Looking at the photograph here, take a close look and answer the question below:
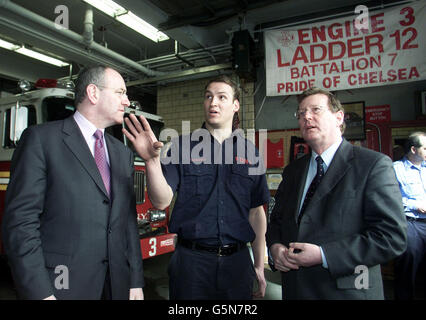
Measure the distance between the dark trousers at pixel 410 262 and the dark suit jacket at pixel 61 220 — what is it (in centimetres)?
343

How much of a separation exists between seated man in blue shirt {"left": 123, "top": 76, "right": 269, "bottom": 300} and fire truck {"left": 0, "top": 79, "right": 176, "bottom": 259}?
6.50ft

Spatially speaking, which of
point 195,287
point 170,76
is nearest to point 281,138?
point 170,76

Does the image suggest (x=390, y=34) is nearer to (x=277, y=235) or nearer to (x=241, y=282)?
(x=277, y=235)

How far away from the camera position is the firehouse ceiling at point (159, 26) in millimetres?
4898

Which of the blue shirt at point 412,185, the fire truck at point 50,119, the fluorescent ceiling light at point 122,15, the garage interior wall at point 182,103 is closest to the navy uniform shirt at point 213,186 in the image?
the fire truck at point 50,119

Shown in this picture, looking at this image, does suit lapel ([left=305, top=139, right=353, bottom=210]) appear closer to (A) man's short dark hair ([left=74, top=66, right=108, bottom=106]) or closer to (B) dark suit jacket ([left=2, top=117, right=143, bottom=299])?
(B) dark suit jacket ([left=2, top=117, right=143, bottom=299])

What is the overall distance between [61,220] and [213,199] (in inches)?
34.7

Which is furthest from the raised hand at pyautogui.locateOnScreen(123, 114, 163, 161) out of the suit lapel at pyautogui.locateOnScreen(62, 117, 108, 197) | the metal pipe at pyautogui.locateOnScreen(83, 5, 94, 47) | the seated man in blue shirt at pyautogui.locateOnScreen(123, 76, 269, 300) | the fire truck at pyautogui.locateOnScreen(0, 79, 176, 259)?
the metal pipe at pyautogui.locateOnScreen(83, 5, 94, 47)

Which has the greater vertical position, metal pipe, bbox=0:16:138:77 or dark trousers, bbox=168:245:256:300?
metal pipe, bbox=0:16:138:77

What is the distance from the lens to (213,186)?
1870 mm

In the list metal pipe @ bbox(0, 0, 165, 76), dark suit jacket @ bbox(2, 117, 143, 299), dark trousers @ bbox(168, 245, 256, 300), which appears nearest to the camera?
dark suit jacket @ bbox(2, 117, 143, 299)

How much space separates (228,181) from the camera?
1903mm

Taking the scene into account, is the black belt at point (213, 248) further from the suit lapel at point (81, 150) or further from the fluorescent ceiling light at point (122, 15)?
the fluorescent ceiling light at point (122, 15)

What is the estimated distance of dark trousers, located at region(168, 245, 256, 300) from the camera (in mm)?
1676
